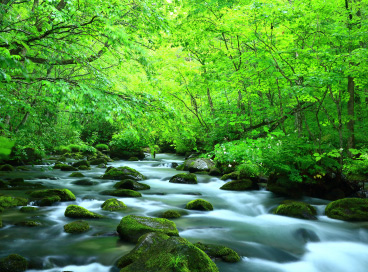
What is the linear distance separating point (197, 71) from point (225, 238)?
9144mm

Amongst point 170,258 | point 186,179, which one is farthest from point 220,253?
point 186,179

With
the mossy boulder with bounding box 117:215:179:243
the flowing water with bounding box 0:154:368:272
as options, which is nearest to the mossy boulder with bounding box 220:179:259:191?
the flowing water with bounding box 0:154:368:272

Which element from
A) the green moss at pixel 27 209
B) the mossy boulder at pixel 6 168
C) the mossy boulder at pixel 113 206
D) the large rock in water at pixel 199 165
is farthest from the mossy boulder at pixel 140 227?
the mossy boulder at pixel 6 168

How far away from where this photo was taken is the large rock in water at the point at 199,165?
13898mm

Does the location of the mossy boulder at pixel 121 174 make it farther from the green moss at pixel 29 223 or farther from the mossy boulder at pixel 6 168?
the green moss at pixel 29 223

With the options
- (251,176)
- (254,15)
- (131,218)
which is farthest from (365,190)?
(131,218)

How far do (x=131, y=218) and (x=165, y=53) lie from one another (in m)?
9.72

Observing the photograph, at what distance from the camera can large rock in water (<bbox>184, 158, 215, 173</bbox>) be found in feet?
45.6

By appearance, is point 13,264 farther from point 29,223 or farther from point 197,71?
point 197,71

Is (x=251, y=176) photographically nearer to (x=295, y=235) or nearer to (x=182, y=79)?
(x=295, y=235)

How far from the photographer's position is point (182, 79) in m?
13.5

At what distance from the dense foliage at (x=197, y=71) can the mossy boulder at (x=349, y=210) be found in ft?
3.99

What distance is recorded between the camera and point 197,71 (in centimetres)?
1290

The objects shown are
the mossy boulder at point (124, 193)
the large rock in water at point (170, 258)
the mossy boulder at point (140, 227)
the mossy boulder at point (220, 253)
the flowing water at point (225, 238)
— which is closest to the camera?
the large rock in water at point (170, 258)
